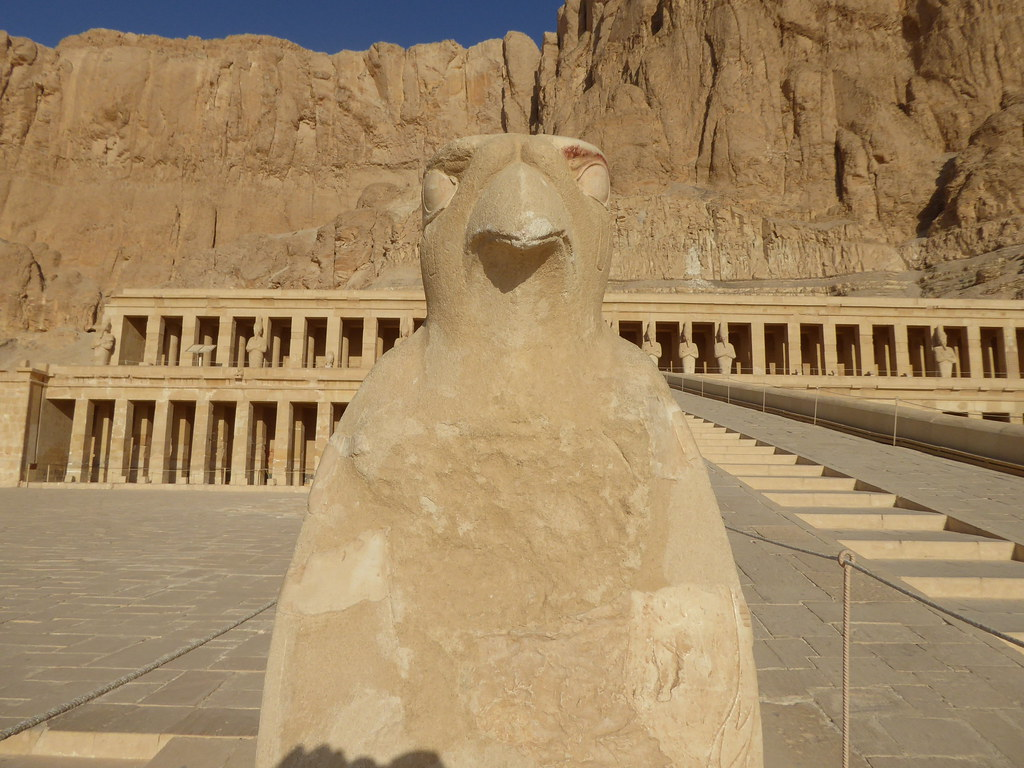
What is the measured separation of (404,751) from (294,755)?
10.1 inches

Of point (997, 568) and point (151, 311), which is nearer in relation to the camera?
point (997, 568)

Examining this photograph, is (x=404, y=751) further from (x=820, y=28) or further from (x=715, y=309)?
(x=820, y=28)

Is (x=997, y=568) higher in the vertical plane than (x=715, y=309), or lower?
lower

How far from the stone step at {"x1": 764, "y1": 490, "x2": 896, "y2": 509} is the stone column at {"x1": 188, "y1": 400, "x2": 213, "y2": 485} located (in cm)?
2025

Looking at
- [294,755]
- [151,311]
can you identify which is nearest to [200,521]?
[294,755]

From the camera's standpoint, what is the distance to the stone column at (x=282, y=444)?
23.1m

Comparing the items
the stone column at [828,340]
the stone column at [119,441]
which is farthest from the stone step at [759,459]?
the stone column at [828,340]

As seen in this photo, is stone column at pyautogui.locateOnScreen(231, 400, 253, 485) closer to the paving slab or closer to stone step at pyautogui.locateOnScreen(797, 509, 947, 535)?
the paving slab

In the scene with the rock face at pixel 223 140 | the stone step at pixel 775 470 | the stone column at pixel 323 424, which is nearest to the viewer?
the stone step at pixel 775 470

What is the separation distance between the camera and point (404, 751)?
1.62 meters

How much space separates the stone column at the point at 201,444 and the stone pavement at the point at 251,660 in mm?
16123

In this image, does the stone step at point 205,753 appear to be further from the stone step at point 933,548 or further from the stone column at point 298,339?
the stone column at point 298,339

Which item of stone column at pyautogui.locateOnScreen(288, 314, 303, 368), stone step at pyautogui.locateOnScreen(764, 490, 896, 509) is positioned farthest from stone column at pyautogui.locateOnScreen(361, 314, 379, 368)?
stone step at pyautogui.locateOnScreen(764, 490, 896, 509)

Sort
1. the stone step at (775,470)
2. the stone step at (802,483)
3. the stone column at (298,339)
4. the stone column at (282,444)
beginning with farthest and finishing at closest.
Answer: the stone column at (298,339) < the stone column at (282,444) < the stone step at (775,470) < the stone step at (802,483)
